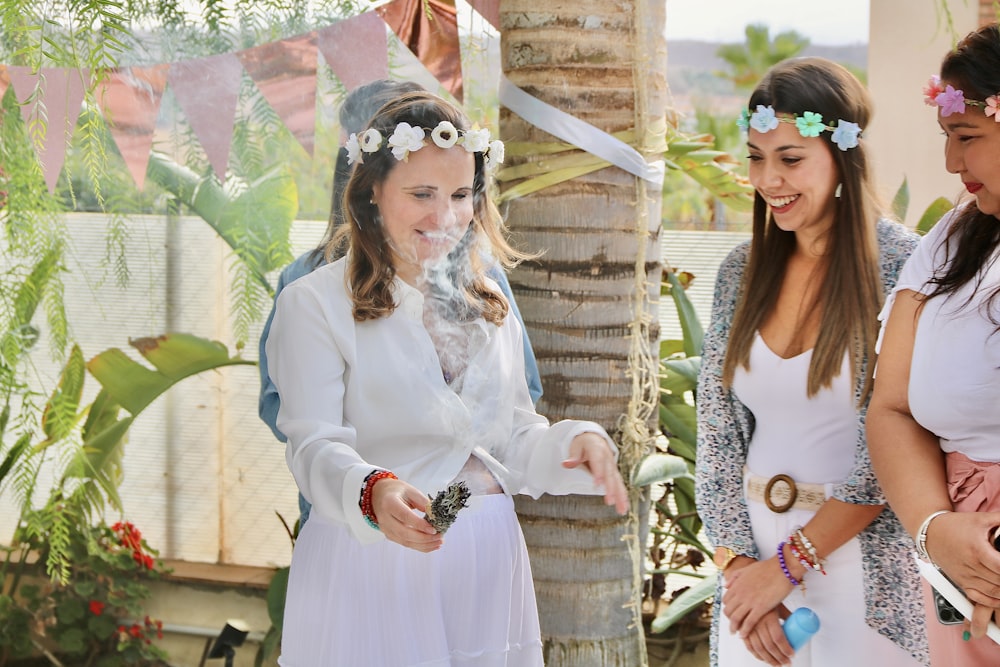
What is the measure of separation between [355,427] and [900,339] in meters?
0.82

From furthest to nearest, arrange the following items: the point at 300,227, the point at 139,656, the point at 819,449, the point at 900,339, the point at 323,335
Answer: the point at 139,656 → the point at 300,227 → the point at 819,449 → the point at 900,339 → the point at 323,335

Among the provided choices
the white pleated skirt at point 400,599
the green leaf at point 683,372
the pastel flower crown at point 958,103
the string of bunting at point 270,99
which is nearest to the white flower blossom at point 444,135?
the string of bunting at point 270,99

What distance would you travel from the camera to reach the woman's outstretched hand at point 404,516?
1.31 m

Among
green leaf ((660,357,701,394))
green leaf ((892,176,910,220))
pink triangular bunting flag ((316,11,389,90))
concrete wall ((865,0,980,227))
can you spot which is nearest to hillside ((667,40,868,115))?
concrete wall ((865,0,980,227))

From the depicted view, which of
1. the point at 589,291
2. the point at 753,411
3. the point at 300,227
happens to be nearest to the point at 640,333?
Result: the point at 589,291

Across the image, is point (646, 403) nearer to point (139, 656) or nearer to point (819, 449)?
point (819, 449)

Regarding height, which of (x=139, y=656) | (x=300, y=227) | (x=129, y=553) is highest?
(x=300, y=227)

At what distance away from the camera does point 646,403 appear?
6.64 feet

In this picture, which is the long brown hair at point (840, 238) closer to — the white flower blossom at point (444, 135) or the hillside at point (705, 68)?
the white flower blossom at point (444, 135)

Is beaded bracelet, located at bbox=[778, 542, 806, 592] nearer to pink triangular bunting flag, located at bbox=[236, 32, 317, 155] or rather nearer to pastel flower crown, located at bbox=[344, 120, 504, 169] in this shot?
pastel flower crown, located at bbox=[344, 120, 504, 169]

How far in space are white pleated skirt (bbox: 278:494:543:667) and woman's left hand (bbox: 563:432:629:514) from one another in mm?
138

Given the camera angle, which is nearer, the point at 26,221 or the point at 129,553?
the point at 26,221

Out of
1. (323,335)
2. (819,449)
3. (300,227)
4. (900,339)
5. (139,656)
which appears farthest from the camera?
(139,656)

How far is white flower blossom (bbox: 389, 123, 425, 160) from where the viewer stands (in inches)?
54.4
